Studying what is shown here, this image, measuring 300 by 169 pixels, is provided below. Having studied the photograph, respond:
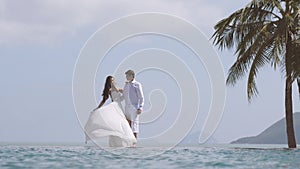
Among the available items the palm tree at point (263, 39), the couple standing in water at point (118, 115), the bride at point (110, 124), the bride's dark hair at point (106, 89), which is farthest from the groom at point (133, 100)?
the palm tree at point (263, 39)

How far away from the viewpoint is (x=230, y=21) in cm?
1889

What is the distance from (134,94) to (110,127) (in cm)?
111

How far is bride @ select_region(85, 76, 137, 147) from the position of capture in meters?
12.5

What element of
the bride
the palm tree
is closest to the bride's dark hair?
the bride

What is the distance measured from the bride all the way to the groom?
256 mm

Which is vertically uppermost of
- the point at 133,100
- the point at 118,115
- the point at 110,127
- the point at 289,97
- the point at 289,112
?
the point at 289,97

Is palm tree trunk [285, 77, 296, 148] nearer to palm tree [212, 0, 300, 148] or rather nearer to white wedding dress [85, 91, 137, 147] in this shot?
palm tree [212, 0, 300, 148]

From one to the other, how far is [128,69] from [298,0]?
25.9 feet

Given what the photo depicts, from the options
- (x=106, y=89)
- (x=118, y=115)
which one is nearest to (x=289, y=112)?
(x=118, y=115)

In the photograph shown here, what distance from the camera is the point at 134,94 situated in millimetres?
13219

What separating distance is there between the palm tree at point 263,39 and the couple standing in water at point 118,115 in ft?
20.2

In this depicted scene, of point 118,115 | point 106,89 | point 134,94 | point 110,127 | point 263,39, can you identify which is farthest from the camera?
point 263,39

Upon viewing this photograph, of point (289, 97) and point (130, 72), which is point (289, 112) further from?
point (130, 72)

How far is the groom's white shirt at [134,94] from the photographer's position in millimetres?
13172
